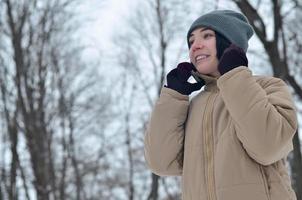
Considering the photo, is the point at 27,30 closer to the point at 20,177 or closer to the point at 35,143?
the point at 35,143

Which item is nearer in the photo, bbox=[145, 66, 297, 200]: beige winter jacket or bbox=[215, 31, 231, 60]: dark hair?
bbox=[145, 66, 297, 200]: beige winter jacket

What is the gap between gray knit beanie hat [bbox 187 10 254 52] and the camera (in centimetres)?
224

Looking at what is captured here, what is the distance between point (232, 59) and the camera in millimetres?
2041

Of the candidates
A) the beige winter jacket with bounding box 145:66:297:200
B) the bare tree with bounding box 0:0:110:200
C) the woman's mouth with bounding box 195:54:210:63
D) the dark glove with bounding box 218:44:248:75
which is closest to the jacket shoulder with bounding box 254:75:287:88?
the beige winter jacket with bounding box 145:66:297:200

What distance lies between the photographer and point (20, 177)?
1333 cm

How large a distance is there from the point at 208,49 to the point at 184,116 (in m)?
0.29

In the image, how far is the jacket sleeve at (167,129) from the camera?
226 centimetres

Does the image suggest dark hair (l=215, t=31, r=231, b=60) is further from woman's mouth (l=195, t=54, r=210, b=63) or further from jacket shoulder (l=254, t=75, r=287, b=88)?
jacket shoulder (l=254, t=75, r=287, b=88)

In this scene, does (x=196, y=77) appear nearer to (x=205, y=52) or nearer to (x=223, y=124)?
(x=205, y=52)

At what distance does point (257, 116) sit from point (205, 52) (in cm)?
47

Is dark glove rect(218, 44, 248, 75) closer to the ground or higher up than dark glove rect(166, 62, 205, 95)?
higher up

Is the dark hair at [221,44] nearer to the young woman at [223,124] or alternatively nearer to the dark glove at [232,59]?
the young woman at [223,124]

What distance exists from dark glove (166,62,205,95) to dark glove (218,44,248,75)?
0.26 metres

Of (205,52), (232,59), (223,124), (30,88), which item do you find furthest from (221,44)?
(30,88)
